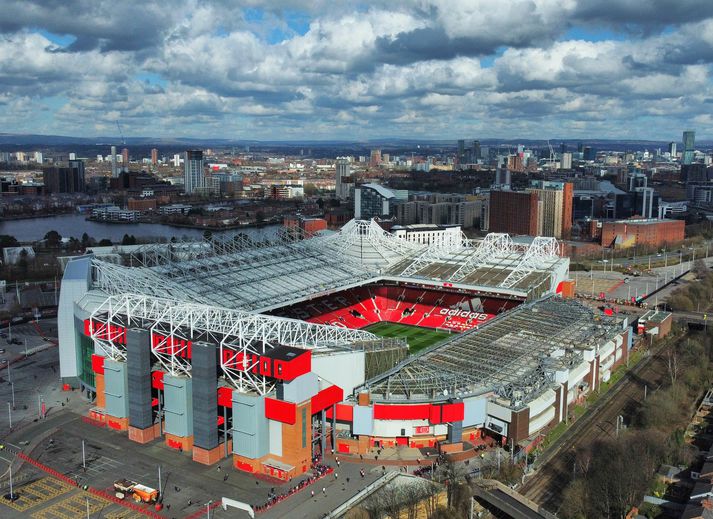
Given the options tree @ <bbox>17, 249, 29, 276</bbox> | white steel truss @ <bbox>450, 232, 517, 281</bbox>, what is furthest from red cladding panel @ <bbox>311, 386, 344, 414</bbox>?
tree @ <bbox>17, 249, 29, 276</bbox>

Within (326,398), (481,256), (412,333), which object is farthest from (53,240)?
(326,398)

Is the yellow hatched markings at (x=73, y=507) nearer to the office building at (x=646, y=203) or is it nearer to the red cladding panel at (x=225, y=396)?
the red cladding panel at (x=225, y=396)

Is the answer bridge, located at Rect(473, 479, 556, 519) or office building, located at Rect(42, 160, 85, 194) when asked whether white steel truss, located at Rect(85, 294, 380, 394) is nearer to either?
bridge, located at Rect(473, 479, 556, 519)

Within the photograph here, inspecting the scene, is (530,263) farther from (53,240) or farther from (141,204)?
(141,204)

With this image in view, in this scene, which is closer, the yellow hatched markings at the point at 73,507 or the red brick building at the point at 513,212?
the yellow hatched markings at the point at 73,507

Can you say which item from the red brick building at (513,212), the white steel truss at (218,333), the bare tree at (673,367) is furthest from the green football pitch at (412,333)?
the red brick building at (513,212)

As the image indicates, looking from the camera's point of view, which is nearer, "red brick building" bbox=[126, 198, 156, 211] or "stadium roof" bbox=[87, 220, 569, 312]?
"stadium roof" bbox=[87, 220, 569, 312]
